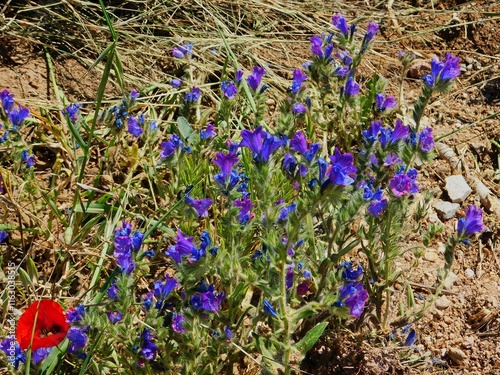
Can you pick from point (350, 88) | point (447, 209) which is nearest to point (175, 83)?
point (350, 88)

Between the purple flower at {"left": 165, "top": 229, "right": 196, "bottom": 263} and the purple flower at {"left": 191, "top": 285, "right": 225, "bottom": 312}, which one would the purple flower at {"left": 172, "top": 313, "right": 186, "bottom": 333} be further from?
the purple flower at {"left": 165, "top": 229, "right": 196, "bottom": 263}

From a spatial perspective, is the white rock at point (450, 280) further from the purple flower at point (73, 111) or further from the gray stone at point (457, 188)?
the purple flower at point (73, 111)

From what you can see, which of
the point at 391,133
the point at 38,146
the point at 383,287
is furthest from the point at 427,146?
the point at 38,146

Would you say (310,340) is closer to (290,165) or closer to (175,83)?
(290,165)

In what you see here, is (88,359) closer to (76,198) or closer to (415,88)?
(76,198)

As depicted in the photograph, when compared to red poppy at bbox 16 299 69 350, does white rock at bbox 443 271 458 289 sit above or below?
below

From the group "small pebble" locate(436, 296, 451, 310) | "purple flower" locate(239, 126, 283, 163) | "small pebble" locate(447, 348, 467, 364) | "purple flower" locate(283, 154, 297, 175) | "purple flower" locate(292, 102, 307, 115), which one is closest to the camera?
"purple flower" locate(239, 126, 283, 163)

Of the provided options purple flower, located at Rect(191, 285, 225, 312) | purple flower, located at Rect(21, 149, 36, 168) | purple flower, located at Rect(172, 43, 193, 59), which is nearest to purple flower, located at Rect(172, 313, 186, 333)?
purple flower, located at Rect(191, 285, 225, 312)
